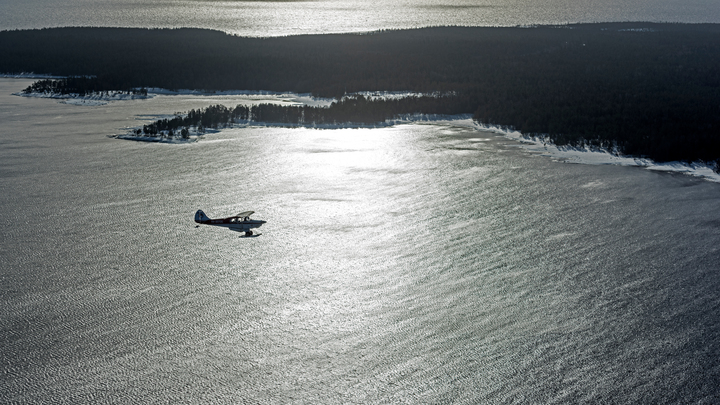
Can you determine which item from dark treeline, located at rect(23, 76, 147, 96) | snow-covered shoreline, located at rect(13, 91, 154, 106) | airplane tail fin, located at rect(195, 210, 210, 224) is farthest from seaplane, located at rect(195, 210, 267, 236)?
dark treeline, located at rect(23, 76, 147, 96)

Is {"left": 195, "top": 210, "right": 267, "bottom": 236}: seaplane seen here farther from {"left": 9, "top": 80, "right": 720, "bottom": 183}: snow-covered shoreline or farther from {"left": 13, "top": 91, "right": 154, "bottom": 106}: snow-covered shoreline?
{"left": 13, "top": 91, "right": 154, "bottom": 106}: snow-covered shoreline

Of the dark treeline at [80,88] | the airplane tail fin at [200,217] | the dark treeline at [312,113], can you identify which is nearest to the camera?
the airplane tail fin at [200,217]

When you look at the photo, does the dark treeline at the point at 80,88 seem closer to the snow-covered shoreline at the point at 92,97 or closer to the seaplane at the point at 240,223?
the snow-covered shoreline at the point at 92,97

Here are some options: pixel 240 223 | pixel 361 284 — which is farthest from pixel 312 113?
pixel 361 284

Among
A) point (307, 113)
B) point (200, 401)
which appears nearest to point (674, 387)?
point (200, 401)

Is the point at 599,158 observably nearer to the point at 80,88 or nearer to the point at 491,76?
the point at 491,76

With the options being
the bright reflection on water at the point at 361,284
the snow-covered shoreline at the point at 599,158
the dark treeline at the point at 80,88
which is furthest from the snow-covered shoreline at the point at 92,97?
the snow-covered shoreline at the point at 599,158
